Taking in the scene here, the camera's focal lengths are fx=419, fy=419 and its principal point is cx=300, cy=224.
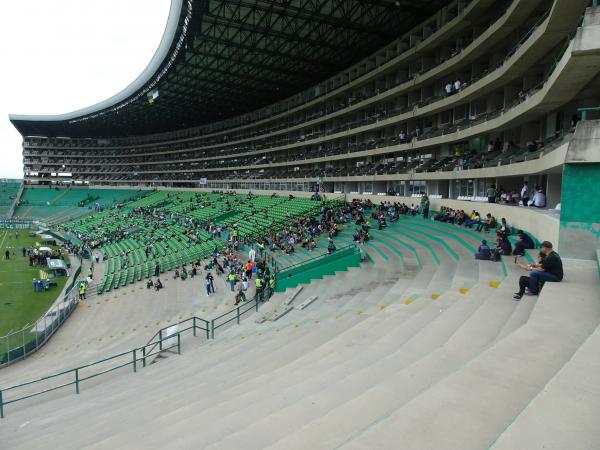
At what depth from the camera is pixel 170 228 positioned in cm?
4194

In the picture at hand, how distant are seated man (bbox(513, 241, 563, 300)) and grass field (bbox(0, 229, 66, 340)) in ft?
66.8

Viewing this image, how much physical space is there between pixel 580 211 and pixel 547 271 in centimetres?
251

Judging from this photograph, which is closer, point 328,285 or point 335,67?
point 328,285

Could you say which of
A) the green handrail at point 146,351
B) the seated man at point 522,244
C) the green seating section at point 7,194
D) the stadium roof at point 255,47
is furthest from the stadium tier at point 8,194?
the seated man at point 522,244

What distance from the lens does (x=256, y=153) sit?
59438 millimetres

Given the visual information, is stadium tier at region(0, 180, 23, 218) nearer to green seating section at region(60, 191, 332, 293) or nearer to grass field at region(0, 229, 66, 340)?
green seating section at region(60, 191, 332, 293)

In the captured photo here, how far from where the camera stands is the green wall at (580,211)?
9.68 metres

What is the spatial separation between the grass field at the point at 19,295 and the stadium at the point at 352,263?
0.64 feet

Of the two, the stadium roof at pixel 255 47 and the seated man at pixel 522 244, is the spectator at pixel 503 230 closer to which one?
the seated man at pixel 522 244

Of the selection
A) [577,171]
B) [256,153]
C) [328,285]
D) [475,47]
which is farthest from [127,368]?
[256,153]

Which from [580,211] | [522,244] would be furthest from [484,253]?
[580,211]

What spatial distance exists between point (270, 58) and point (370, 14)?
12339 mm

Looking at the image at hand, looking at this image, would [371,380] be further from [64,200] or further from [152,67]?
[64,200]

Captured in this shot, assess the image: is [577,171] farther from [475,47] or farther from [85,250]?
[85,250]
